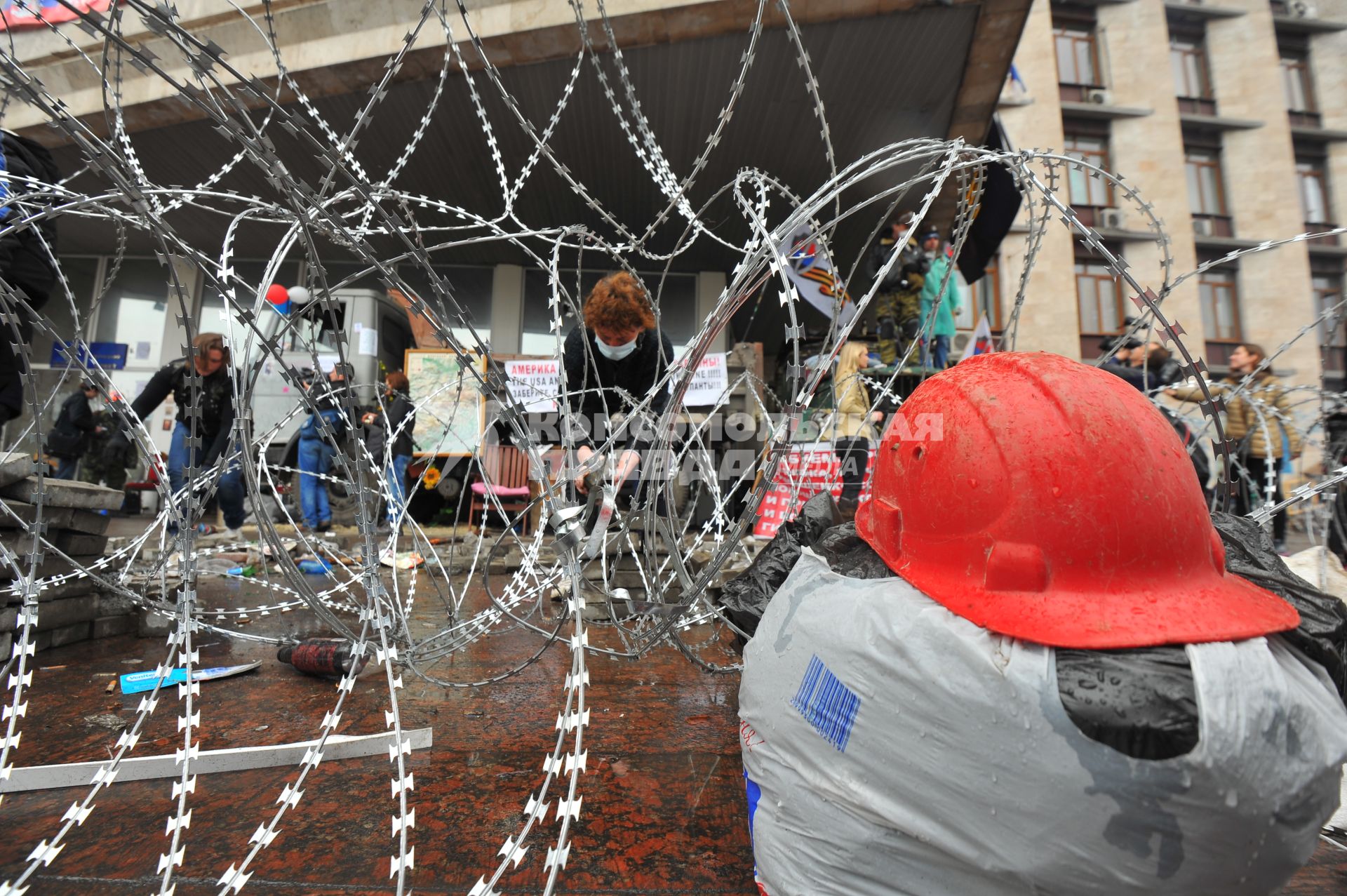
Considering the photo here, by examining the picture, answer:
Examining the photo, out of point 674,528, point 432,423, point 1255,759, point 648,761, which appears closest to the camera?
point 1255,759

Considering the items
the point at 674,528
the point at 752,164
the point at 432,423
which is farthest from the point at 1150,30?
the point at 674,528

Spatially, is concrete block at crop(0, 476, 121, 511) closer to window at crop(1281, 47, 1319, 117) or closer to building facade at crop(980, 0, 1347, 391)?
building facade at crop(980, 0, 1347, 391)

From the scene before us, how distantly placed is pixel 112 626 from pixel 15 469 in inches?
34.4

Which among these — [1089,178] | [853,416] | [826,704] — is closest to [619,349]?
[826,704]

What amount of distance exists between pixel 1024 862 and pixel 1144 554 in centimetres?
51

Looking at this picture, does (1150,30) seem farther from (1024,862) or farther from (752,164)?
(1024,862)

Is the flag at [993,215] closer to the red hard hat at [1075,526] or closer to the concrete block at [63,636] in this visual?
the red hard hat at [1075,526]

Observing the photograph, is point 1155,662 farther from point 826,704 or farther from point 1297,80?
point 1297,80

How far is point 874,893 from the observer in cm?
99

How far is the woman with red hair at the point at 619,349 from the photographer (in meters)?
3.03

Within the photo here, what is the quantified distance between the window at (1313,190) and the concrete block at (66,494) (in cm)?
2803

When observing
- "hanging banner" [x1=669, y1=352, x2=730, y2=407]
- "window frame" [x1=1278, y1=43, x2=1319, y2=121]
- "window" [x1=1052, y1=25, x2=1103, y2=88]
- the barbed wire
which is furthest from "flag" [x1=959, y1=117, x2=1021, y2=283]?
"window frame" [x1=1278, y1=43, x2=1319, y2=121]

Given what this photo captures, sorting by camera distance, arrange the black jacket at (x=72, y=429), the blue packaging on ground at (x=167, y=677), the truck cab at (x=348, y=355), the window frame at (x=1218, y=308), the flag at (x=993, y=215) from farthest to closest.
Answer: the window frame at (x=1218, y=308), the truck cab at (x=348, y=355), the flag at (x=993, y=215), the black jacket at (x=72, y=429), the blue packaging on ground at (x=167, y=677)

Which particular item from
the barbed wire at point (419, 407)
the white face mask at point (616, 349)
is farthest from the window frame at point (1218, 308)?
the white face mask at point (616, 349)
